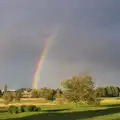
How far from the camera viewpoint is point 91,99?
313 feet

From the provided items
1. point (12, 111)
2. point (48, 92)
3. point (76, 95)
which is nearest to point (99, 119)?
point (12, 111)

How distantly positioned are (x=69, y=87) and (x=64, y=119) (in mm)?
48519

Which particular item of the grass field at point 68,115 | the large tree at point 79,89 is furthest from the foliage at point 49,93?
the grass field at point 68,115

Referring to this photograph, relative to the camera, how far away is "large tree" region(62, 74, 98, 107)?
9350 centimetres

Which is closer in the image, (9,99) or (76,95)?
(76,95)

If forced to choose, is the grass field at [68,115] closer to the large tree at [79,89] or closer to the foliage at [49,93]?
the large tree at [79,89]

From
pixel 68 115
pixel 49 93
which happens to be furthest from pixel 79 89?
pixel 49 93

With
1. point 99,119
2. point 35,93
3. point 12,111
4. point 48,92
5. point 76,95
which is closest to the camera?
point 99,119

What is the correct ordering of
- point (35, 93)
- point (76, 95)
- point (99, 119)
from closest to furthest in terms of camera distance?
1. point (99, 119)
2. point (76, 95)
3. point (35, 93)

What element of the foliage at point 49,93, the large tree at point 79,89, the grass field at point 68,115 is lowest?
the grass field at point 68,115

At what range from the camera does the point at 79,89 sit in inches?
3698

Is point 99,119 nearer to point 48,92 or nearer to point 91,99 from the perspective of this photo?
point 91,99

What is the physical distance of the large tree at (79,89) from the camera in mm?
93500

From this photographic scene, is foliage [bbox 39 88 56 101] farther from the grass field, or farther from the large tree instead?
the grass field
